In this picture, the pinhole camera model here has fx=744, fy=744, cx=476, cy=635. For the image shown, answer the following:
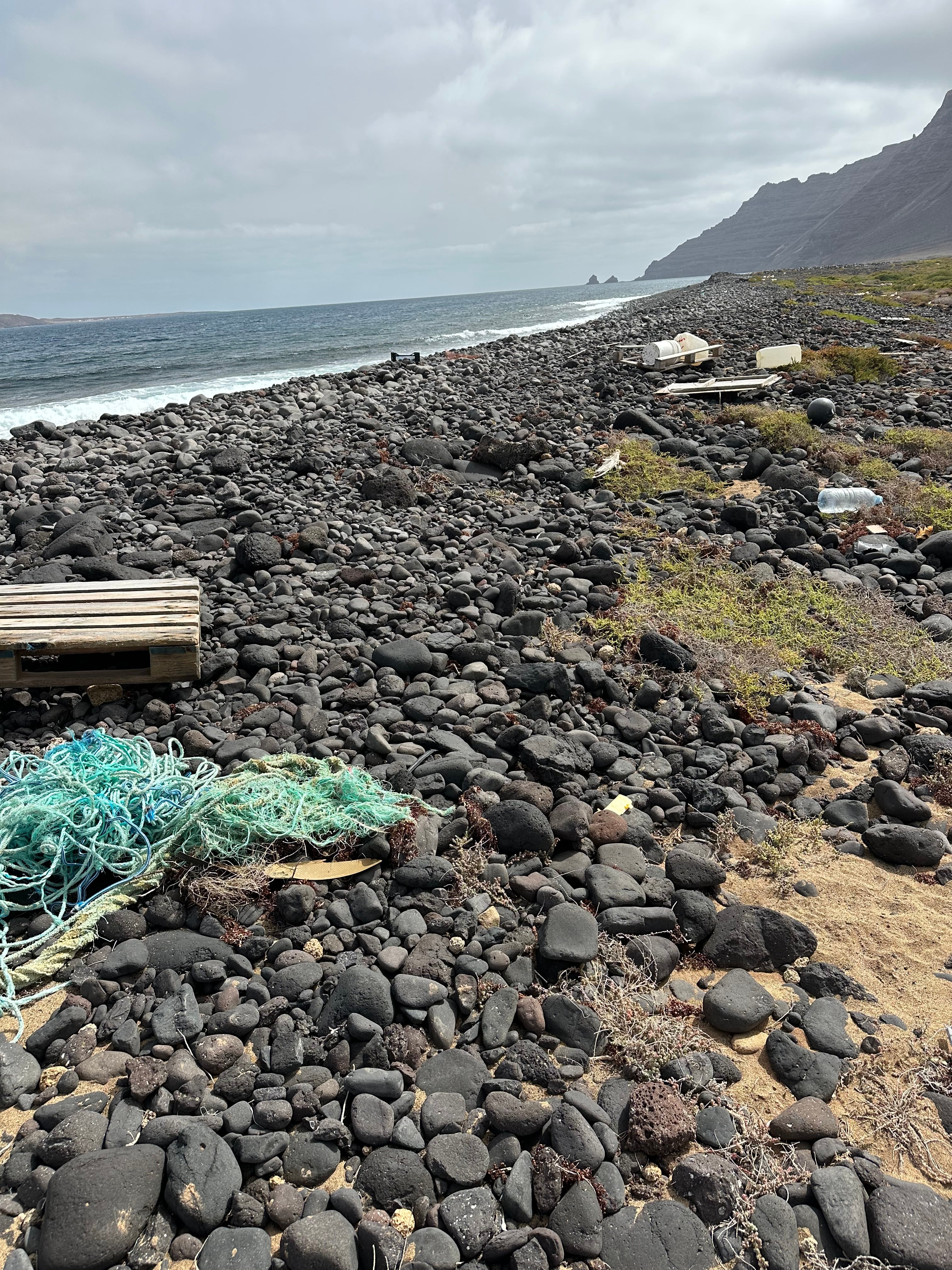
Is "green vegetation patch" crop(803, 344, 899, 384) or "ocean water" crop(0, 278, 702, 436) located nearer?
"green vegetation patch" crop(803, 344, 899, 384)

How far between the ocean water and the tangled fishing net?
14334mm

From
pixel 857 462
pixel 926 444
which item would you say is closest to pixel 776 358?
pixel 926 444

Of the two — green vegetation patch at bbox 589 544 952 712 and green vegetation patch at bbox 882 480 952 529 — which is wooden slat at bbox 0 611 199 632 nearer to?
green vegetation patch at bbox 589 544 952 712

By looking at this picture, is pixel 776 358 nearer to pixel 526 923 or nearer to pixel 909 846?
pixel 909 846

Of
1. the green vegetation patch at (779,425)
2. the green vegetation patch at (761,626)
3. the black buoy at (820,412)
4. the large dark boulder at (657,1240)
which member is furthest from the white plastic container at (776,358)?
the large dark boulder at (657,1240)

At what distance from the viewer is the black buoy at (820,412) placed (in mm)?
11570

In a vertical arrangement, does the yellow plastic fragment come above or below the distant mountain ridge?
below

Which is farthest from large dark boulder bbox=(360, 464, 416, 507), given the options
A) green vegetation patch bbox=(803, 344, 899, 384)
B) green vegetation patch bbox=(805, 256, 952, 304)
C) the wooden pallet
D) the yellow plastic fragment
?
green vegetation patch bbox=(805, 256, 952, 304)

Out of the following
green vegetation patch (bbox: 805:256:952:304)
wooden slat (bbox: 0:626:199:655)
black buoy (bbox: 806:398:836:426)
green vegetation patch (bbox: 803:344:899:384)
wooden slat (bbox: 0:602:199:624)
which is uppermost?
green vegetation patch (bbox: 805:256:952:304)

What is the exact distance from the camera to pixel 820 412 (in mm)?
11578

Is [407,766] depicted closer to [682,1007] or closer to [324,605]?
[682,1007]

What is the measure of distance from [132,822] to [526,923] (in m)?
1.92

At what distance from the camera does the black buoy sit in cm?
1157

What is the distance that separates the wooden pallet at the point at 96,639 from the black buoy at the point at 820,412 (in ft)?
33.4
